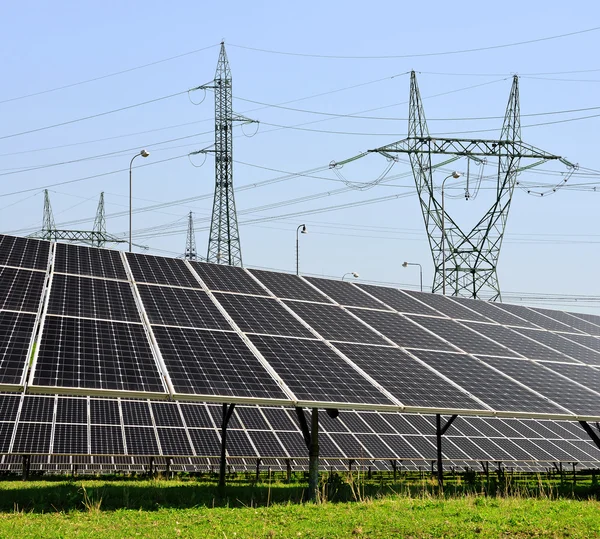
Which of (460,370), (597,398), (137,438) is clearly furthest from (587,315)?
(137,438)

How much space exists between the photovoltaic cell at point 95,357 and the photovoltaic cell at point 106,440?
9818mm

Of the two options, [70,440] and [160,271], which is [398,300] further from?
[70,440]

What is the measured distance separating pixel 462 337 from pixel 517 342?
3.37m

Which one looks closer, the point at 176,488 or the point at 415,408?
the point at 415,408

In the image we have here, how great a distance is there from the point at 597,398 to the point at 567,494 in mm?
3452

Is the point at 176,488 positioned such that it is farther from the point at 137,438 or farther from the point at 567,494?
the point at 567,494

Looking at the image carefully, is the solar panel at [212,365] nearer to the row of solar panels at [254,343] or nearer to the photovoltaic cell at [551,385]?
the row of solar panels at [254,343]

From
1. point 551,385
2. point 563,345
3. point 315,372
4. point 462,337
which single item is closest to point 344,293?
point 462,337

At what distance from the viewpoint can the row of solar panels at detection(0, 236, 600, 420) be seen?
1952 cm

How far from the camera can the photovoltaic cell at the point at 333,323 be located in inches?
1060

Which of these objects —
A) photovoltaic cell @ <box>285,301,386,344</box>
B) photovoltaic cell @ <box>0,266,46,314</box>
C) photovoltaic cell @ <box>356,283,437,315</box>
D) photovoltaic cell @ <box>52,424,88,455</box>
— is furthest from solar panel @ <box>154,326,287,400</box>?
photovoltaic cell @ <box>356,283,437,315</box>

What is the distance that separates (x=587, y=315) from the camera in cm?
4547

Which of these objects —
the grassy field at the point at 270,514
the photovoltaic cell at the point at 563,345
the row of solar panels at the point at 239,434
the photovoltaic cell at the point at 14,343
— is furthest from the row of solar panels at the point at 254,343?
the row of solar panels at the point at 239,434

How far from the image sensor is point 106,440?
→ 31.2 m
